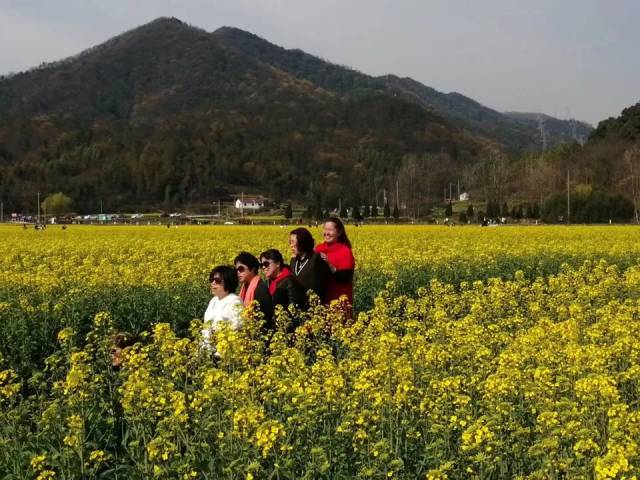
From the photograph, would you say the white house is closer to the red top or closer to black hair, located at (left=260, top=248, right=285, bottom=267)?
the red top

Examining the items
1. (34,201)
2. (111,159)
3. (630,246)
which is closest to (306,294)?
(630,246)

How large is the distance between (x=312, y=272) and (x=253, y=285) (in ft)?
2.83

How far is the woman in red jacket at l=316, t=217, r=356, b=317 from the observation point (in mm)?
9156

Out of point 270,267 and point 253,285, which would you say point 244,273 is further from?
point 270,267

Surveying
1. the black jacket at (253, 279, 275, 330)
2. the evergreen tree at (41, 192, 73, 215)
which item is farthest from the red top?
the evergreen tree at (41, 192, 73, 215)

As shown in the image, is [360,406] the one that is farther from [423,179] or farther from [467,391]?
[423,179]

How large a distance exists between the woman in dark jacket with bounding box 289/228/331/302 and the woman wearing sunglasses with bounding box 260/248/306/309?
24 centimetres

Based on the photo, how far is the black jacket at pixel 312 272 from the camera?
28.8ft

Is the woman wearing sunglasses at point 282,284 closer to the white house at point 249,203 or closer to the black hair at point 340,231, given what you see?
the black hair at point 340,231

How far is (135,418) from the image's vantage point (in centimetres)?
502

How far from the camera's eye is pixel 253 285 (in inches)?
327

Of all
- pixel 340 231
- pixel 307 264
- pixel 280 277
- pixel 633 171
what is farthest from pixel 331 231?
pixel 633 171

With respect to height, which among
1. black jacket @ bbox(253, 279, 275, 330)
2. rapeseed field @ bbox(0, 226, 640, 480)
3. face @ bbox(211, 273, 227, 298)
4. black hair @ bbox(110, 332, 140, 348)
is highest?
face @ bbox(211, 273, 227, 298)

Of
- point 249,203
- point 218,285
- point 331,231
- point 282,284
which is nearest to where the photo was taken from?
point 218,285
